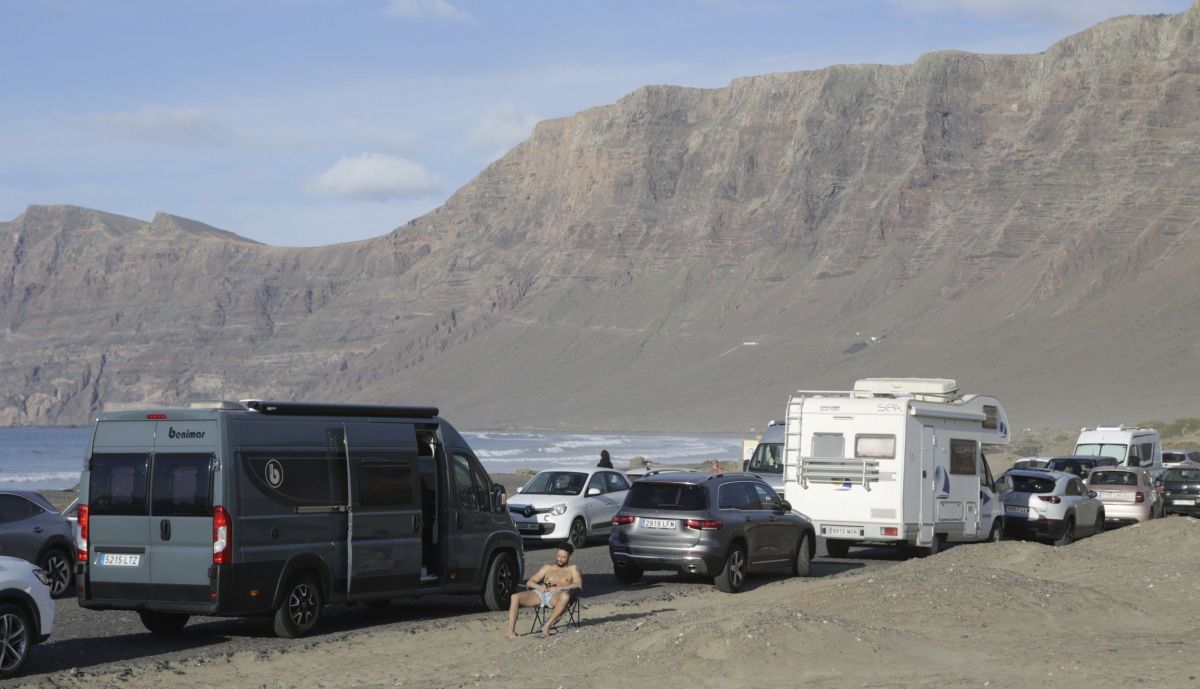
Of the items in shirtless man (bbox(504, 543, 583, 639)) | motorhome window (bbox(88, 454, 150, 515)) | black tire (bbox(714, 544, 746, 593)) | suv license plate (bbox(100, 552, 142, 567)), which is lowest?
black tire (bbox(714, 544, 746, 593))

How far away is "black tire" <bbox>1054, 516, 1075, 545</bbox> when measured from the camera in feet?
89.9

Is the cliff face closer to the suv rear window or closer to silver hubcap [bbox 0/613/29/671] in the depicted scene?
→ the suv rear window

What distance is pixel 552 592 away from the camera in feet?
48.0

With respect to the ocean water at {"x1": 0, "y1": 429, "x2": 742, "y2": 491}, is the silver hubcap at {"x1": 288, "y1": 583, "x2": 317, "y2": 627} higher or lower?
higher

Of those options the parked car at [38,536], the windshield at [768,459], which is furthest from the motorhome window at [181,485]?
the windshield at [768,459]

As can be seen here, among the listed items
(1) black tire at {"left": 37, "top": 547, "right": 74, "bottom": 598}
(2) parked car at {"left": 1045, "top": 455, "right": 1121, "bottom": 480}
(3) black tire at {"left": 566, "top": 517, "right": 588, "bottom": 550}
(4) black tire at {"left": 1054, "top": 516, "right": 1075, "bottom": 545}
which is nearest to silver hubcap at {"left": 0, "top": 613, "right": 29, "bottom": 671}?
(1) black tire at {"left": 37, "top": 547, "right": 74, "bottom": 598}

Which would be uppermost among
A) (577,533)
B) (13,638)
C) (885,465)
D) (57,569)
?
(885,465)

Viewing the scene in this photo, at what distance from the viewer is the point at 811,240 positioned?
166125mm

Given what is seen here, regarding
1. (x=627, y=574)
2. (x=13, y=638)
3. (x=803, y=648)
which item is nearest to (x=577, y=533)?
(x=627, y=574)

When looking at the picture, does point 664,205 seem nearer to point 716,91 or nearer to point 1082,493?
point 716,91

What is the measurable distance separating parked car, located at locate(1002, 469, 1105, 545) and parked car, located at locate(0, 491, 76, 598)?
52.0ft

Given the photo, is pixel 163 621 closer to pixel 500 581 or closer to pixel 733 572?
pixel 500 581

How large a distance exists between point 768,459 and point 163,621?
17.1 meters

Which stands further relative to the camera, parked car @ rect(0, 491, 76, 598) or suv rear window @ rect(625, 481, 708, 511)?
suv rear window @ rect(625, 481, 708, 511)
